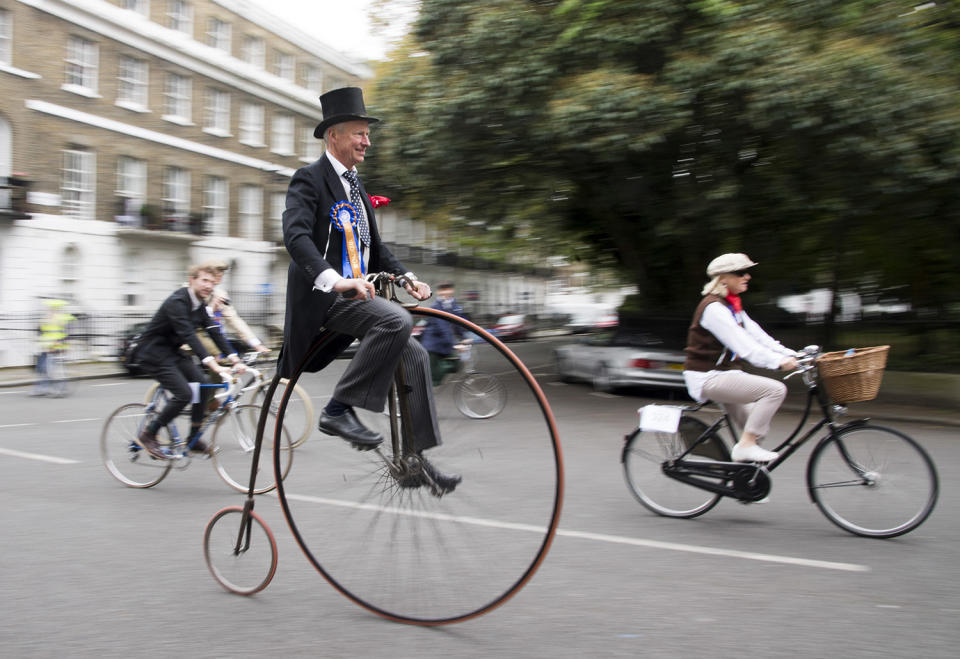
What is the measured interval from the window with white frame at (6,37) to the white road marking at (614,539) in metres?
26.4

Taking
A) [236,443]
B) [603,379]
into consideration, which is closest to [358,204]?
[236,443]

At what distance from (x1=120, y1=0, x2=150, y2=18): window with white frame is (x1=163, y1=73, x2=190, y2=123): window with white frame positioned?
90.5 inches

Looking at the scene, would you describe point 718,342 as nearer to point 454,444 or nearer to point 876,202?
point 454,444

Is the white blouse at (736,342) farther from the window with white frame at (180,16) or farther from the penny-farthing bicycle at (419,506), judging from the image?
the window with white frame at (180,16)

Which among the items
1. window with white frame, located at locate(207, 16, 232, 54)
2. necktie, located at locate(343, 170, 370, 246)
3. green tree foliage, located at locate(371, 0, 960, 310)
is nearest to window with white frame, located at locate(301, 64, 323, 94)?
window with white frame, located at locate(207, 16, 232, 54)

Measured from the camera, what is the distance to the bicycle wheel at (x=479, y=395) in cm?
354

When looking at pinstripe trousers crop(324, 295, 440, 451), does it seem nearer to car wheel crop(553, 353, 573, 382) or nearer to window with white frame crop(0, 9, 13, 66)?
car wheel crop(553, 353, 573, 382)

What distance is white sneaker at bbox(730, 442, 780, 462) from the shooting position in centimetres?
593

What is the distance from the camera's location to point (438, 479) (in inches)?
151

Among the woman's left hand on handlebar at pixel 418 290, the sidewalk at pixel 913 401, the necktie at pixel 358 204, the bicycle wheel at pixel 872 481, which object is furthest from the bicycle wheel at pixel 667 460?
the sidewalk at pixel 913 401

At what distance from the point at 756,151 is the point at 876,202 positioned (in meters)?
2.06

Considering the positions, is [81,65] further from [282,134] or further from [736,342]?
[736,342]

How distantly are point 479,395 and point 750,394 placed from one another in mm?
3016

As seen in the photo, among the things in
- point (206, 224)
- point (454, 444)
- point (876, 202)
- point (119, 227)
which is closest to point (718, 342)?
point (454, 444)
